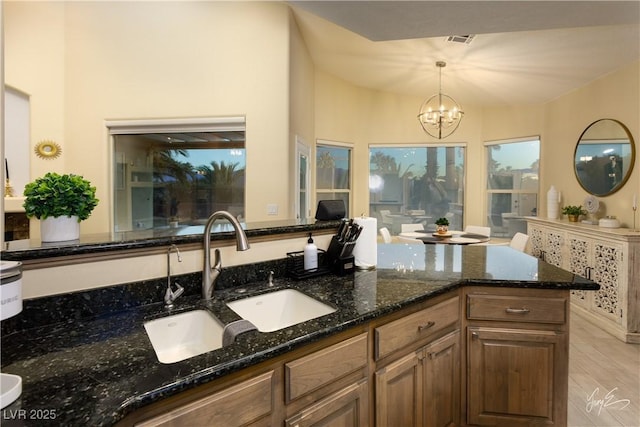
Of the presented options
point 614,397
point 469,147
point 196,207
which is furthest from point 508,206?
point 196,207

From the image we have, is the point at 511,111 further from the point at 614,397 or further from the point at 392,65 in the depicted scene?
the point at 614,397

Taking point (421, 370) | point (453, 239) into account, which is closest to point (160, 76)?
point (421, 370)

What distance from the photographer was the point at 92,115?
3.49 metres

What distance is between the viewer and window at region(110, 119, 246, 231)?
3521 millimetres

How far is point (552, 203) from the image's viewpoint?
4.46 m

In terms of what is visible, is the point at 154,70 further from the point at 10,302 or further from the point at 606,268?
the point at 606,268

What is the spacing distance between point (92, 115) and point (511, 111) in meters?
5.99

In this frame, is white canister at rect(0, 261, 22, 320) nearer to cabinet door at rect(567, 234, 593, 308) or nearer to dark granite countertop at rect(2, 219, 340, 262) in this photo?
dark granite countertop at rect(2, 219, 340, 262)

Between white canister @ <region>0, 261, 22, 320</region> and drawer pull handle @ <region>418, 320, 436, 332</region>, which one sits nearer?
white canister @ <region>0, 261, 22, 320</region>

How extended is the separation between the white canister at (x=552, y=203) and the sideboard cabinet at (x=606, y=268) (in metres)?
0.55

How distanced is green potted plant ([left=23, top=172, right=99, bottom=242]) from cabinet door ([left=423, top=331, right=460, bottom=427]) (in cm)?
159

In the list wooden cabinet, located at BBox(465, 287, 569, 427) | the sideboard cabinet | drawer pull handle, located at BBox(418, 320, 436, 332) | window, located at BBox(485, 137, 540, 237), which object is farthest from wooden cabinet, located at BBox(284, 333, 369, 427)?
window, located at BBox(485, 137, 540, 237)

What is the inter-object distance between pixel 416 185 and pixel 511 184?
60.9 inches

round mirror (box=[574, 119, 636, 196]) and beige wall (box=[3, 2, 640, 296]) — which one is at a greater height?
beige wall (box=[3, 2, 640, 296])
